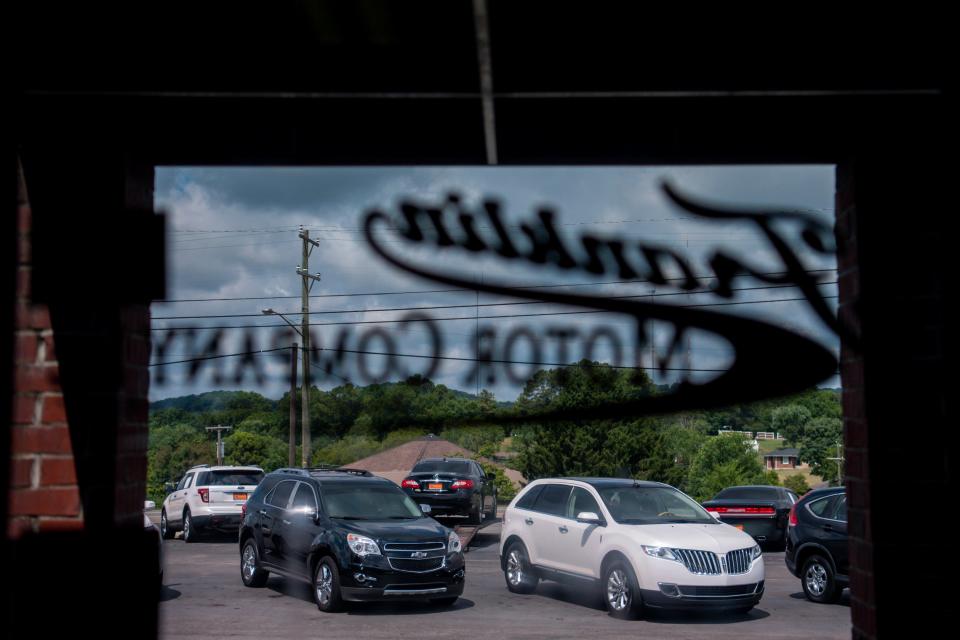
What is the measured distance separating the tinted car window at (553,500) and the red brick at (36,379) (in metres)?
10.6

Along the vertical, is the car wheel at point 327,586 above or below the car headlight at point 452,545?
below

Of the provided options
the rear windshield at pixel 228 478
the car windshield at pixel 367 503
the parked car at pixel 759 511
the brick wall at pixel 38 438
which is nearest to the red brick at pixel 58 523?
the brick wall at pixel 38 438

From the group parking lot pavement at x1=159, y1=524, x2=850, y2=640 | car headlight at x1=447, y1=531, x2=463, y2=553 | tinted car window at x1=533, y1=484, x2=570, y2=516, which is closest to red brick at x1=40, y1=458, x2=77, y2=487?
parking lot pavement at x1=159, y1=524, x2=850, y2=640

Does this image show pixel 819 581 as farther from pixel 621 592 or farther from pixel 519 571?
pixel 519 571

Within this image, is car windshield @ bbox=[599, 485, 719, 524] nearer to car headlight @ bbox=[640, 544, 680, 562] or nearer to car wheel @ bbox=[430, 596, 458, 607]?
car headlight @ bbox=[640, 544, 680, 562]

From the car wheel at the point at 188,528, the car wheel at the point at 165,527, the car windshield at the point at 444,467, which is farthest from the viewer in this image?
the car windshield at the point at 444,467

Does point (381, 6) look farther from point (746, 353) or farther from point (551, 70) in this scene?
point (746, 353)

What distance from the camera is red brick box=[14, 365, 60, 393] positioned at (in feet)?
10.3

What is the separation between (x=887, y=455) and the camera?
3.15m

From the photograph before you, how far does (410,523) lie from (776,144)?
33.5 ft

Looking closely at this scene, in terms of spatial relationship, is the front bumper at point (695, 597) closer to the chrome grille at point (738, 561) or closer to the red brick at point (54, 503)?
the chrome grille at point (738, 561)

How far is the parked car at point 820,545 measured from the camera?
12516mm

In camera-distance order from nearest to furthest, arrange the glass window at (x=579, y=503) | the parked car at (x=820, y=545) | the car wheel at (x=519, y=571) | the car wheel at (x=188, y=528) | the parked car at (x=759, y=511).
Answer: the parked car at (x=820, y=545) < the glass window at (x=579, y=503) < the car wheel at (x=519, y=571) < the parked car at (x=759, y=511) < the car wheel at (x=188, y=528)

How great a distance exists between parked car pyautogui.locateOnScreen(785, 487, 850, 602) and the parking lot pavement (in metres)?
0.29
